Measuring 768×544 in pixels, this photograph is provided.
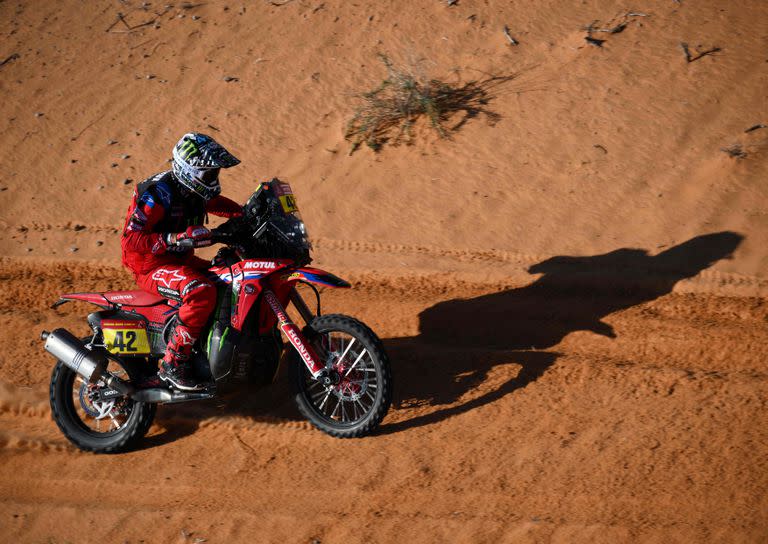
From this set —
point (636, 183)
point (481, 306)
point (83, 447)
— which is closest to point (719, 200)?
point (636, 183)

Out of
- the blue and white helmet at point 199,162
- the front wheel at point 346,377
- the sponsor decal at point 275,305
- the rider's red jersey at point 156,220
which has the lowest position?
the front wheel at point 346,377

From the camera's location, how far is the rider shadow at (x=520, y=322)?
565cm

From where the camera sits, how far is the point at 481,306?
22.0 ft

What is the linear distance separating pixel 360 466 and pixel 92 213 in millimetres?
5235

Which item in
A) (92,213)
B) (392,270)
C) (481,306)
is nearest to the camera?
(481,306)

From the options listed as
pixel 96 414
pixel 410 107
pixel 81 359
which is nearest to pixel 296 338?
pixel 81 359

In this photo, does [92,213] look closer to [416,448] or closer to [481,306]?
[481,306]

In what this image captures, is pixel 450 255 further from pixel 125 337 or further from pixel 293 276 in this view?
pixel 125 337

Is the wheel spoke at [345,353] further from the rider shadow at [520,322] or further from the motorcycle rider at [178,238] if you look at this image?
the motorcycle rider at [178,238]

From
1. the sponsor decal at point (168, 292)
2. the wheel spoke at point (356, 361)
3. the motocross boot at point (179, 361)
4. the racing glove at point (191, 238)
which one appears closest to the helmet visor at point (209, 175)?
the racing glove at point (191, 238)

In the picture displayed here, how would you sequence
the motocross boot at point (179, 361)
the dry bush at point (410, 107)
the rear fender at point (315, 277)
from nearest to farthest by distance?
the rear fender at point (315, 277) → the motocross boot at point (179, 361) → the dry bush at point (410, 107)

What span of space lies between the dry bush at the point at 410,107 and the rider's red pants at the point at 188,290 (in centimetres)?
417

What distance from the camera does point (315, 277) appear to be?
4.87 metres

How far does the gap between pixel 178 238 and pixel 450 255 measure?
3.24 meters
